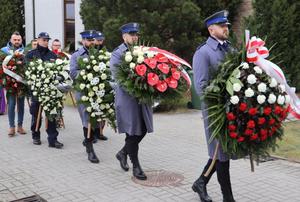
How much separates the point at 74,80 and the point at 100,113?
72cm

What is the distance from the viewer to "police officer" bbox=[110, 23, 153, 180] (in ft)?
18.2

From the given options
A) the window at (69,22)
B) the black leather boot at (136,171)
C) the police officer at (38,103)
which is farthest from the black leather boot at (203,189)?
the window at (69,22)

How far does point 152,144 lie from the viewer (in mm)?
7828

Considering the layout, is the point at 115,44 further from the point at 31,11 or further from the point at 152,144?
the point at 31,11

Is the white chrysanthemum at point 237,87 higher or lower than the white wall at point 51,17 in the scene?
lower

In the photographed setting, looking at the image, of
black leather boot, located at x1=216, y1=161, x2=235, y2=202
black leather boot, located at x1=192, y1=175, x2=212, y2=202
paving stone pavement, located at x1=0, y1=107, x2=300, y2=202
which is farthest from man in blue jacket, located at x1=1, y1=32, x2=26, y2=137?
black leather boot, located at x1=216, y1=161, x2=235, y2=202

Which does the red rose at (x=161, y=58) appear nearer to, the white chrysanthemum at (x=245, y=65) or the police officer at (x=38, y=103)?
the white chrysanthemum at (x=245, y=65)

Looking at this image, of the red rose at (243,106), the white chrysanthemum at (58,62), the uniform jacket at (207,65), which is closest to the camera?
the red rose at (243,106)

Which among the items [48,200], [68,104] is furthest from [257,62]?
[68,104]

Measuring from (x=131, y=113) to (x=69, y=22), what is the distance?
16350 mm

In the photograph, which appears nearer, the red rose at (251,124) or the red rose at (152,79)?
the red rose at (251,124)

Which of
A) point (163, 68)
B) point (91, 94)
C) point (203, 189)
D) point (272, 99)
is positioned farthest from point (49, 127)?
point (272, 99)

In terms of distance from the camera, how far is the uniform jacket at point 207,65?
438cm

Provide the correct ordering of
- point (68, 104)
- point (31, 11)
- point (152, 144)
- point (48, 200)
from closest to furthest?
point (48, 200) < point (152, 144) < point (68, 104) < point (31, 11)
